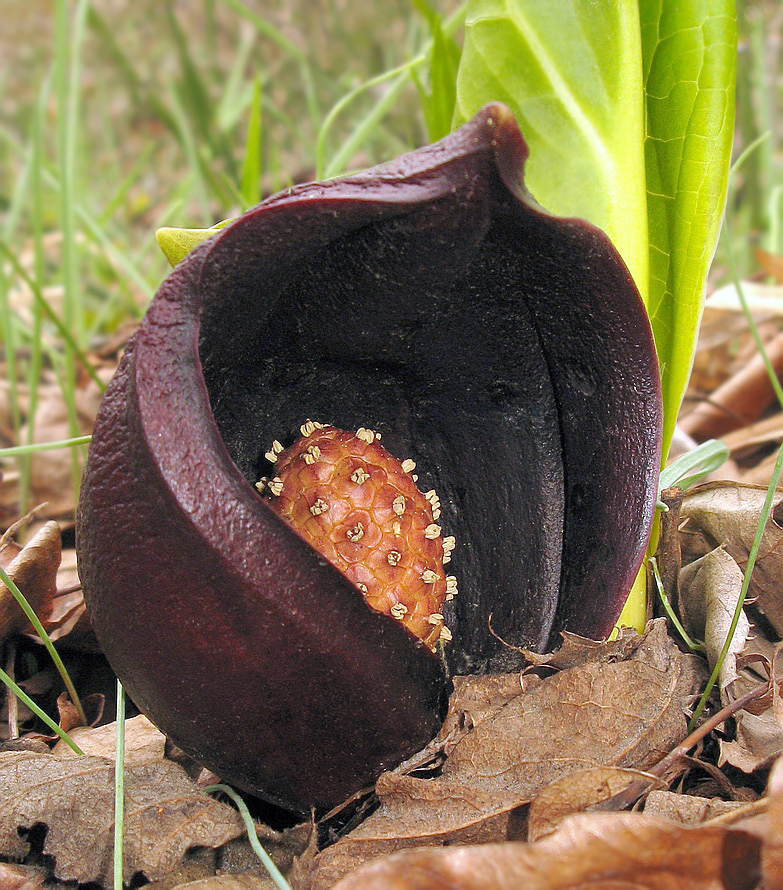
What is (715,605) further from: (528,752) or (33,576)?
(33,576)

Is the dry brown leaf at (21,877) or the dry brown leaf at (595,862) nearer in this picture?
the dry brown leaf at (595,862)

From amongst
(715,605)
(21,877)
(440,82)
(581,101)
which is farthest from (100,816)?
(440,82)

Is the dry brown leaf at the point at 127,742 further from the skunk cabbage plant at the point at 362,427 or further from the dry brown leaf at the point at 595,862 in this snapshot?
the dry brown leaf at the point at 595,862

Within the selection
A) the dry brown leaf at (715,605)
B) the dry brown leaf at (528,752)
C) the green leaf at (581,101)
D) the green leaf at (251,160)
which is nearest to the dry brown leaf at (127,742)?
the dry brown leaf at (528,752)

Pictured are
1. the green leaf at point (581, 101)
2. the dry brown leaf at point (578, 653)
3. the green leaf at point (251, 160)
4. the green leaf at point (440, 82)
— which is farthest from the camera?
the green leaf at point (251, 160)

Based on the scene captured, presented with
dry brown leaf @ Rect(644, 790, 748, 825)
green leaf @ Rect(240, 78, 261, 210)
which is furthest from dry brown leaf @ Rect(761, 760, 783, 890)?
green leaf @ Rect(240, 78, 261, 210)

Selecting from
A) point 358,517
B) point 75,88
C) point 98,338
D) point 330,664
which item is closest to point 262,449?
point 358,517

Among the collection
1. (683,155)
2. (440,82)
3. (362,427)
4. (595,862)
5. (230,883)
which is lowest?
(230,883)
